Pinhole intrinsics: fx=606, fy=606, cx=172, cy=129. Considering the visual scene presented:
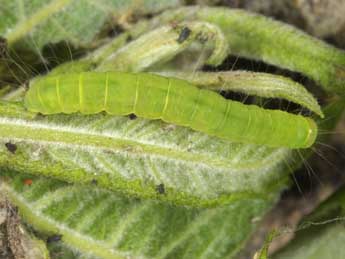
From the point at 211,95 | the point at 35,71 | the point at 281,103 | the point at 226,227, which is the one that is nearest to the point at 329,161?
the point at 281,103

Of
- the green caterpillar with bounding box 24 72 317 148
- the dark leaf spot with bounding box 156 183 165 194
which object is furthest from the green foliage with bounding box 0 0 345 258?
the green caterpillar with bounding box 24 72 317 148

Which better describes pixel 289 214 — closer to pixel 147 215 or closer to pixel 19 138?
pixel 147 215

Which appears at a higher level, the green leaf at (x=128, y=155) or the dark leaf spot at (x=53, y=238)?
the green leaf at (x=128, y=155)

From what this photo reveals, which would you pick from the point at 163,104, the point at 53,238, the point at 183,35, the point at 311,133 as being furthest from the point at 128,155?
the point at 311,133

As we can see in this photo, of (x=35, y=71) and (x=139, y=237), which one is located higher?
(x=35, y=71)

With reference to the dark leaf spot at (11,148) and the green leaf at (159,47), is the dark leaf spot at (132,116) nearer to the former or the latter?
the green leaf at (159,47)

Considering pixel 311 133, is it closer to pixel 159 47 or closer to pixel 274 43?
pixel 274 43

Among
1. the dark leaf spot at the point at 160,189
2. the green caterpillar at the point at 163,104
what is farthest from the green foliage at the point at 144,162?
the green caterpillar at the point at 163,104
